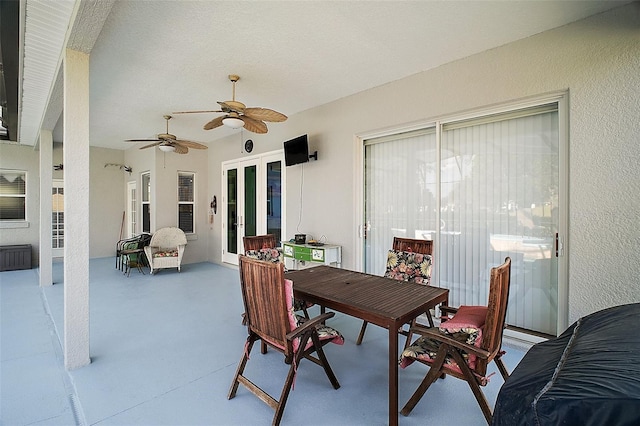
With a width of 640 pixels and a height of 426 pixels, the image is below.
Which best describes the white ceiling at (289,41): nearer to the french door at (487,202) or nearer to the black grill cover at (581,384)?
the french door at (487,202)

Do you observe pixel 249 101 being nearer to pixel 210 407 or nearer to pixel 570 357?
pixel 210 407

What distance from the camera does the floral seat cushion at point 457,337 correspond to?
1.78 meters

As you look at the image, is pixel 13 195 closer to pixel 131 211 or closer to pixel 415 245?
pixel 131 211

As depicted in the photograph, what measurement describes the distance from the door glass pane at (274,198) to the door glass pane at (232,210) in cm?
120

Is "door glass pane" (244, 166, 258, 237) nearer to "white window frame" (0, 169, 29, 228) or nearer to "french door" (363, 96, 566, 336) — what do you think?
"french door" (363, 96, 566, 336)

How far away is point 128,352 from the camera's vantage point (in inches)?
112

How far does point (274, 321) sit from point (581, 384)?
60.5 inches

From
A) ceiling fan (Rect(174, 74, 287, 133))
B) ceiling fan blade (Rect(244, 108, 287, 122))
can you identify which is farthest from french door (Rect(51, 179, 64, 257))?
ceiling fan blade (Rect(244, 108, 287, 122))

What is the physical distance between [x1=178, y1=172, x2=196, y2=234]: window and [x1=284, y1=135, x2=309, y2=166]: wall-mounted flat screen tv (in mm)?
3650

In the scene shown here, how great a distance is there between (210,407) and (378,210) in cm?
307

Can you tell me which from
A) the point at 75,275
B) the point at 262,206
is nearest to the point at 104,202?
the point at 262,206

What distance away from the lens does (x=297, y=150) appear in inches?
195

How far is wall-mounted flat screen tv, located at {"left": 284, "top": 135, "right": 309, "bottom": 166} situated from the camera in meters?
4.82

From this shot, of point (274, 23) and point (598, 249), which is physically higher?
point (274, 23)
